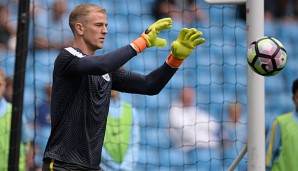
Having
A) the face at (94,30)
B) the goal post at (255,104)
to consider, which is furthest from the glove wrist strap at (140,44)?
the goal post at (255,104)

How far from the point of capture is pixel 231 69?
27.2ft

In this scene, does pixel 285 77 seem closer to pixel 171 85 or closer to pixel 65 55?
pixel 171 85

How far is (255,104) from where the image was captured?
212 inches

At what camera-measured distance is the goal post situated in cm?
534

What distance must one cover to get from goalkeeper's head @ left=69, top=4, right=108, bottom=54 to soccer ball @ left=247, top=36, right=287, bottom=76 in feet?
3.10

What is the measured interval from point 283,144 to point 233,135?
1.00 m

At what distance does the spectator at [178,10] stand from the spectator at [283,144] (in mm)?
1625

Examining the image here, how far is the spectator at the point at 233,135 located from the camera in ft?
26.0

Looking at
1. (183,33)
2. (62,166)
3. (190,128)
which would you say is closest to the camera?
(62,166)

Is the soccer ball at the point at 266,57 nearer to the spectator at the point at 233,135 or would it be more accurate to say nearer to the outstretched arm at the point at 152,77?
the outstretched arm at the point at 152,77

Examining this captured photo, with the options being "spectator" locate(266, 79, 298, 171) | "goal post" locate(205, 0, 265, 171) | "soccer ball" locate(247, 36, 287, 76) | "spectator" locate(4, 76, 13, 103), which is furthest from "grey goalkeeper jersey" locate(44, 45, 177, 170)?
"spectator" locate(4, 76, 13, 103)

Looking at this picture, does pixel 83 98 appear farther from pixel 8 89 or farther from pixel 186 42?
pixel 8 89

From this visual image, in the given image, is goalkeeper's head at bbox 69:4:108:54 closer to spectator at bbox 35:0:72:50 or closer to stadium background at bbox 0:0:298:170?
stadium background at bbox 0:0:298:170

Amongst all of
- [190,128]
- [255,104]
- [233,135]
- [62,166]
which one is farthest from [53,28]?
[62,166]
